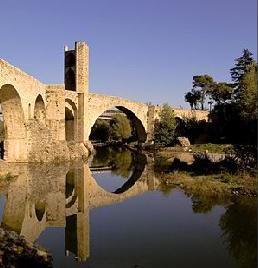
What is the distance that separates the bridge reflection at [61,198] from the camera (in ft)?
37.9

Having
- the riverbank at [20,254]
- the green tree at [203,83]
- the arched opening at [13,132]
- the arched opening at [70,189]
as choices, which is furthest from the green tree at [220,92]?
the riverbank at [20,254]

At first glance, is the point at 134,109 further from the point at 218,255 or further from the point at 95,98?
the point at 218,255

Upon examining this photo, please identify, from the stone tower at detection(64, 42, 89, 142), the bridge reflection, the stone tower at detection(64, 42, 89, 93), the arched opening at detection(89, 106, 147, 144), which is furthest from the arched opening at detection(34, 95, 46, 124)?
the arched opening at detection(89, 106, 147, 144)

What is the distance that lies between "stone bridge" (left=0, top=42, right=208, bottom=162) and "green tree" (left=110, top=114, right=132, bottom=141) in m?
6.40

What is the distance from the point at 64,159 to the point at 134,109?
19576 mm

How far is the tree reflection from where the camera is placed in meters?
9.31

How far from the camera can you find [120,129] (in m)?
52.2

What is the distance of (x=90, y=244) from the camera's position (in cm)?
1023

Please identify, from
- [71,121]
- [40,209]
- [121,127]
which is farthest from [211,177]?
[121,127]

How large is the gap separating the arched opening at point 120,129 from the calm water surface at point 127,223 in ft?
90.7

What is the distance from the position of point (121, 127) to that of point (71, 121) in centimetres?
1677

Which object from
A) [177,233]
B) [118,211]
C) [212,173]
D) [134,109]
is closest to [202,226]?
[177,233]

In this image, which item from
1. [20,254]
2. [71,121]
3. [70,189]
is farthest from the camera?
[71,121]

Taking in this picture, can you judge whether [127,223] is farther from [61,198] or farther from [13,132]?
[13,132]
